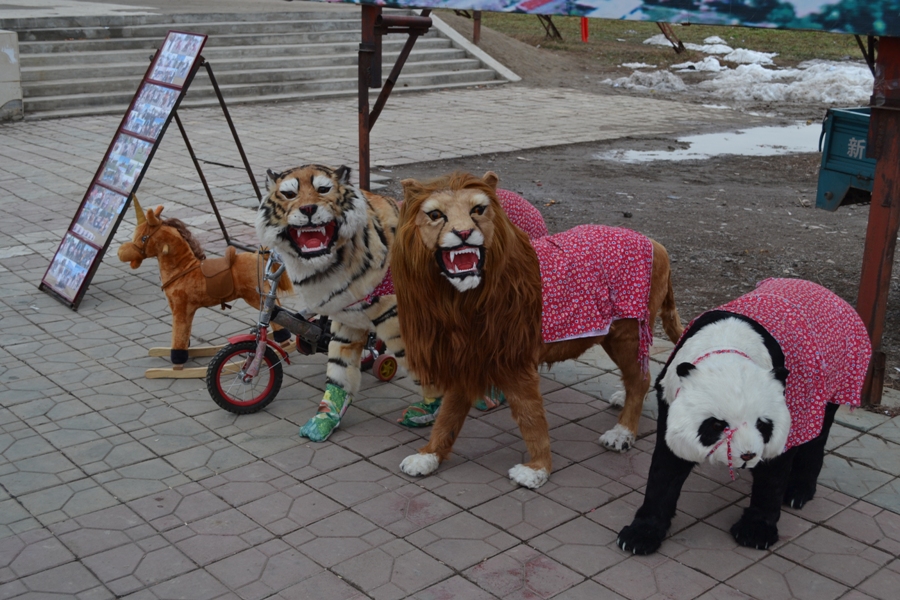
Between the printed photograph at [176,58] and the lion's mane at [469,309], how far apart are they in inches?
146

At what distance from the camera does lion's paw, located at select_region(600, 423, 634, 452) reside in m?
5.01

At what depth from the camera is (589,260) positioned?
15.5ft

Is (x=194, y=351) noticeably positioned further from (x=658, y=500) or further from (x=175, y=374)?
(x=658, y=500)

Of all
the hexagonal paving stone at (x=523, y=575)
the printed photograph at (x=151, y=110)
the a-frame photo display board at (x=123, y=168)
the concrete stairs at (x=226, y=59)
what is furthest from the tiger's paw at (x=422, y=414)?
the concrete stairs at (x=226, y=59)

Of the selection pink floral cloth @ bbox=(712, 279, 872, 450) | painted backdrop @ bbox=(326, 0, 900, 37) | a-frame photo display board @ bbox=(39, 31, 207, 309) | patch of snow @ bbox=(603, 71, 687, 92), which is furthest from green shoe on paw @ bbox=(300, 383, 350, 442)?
patch of snow @ bbox=(603, 71, 687, 92)

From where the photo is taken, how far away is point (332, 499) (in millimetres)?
4512

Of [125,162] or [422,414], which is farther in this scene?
[125,162]

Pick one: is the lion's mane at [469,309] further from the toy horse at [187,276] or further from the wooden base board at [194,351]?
the wooden base board at [194,351]

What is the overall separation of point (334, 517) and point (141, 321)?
126 inches

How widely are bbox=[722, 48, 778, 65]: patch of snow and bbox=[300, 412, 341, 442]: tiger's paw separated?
19771 millimetres

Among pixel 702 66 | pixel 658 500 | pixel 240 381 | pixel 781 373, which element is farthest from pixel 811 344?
pixel 702 66

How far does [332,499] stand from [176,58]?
447cm

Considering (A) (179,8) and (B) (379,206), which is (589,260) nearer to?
(B) (379,206)

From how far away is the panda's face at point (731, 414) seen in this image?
12.0 ft
